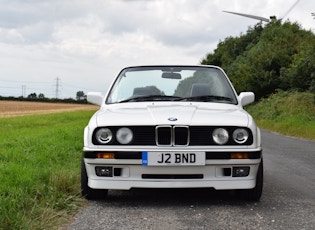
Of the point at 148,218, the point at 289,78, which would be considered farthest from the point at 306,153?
the point at 289,78

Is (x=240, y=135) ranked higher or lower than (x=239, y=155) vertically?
higher

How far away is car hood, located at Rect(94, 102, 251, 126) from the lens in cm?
448

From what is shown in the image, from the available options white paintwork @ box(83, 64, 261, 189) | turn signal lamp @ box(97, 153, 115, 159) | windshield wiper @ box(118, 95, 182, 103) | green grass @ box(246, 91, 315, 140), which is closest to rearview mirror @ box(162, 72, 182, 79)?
windshield wiper @ box(118, 95, 182, 103)

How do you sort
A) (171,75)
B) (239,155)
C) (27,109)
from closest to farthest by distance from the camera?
1. (239,155)
2. (171,75)
3. (27,109)

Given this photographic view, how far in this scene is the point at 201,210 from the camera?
4418 millimetres

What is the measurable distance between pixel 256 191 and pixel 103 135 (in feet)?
5.35

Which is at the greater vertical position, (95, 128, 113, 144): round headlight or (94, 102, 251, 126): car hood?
(94, 102, 251, 126): car hood

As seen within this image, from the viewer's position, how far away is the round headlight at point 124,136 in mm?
4461

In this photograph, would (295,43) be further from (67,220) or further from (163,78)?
(67,220)

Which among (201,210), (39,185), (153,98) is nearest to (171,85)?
(153,98)

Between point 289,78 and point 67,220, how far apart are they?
24.4 metres

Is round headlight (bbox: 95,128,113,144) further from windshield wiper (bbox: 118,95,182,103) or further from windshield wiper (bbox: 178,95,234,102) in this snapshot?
windshield wiper (bbox: 178,95,234,102)

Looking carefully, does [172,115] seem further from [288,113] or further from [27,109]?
[27,109]

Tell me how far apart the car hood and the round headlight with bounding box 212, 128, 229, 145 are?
0.07 m
